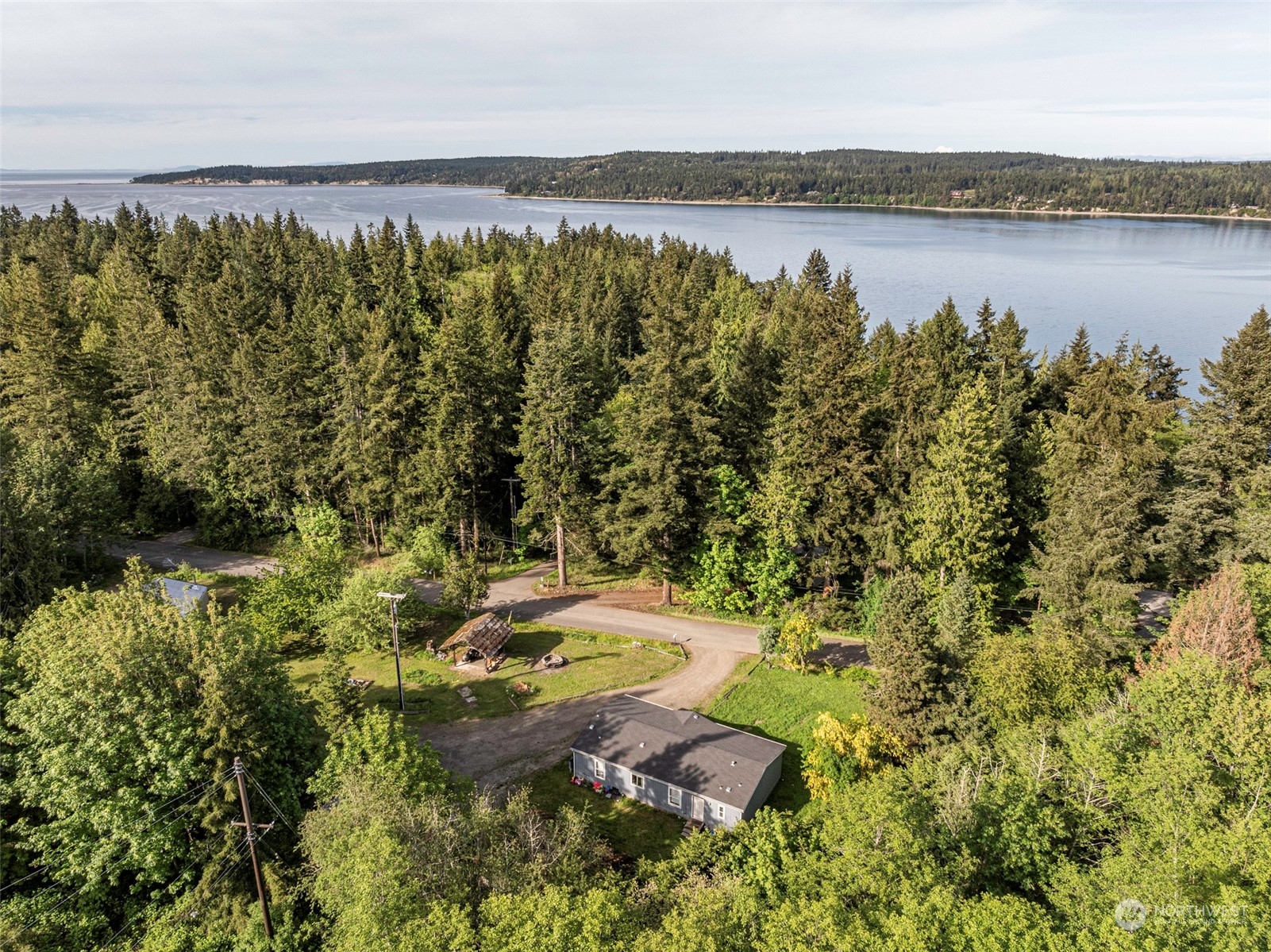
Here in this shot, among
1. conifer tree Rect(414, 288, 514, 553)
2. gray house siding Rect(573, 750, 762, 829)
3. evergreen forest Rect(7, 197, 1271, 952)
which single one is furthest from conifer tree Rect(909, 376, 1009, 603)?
conifer tree Rect(414, 288, 514, 553)

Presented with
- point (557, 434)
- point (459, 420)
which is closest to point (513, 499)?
point (459, 420)

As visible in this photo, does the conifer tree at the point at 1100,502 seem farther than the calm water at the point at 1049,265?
No

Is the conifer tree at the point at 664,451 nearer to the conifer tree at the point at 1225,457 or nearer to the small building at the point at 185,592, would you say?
the small building at the point at 185,592

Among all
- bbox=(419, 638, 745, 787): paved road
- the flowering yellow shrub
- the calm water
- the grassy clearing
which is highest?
the calm water

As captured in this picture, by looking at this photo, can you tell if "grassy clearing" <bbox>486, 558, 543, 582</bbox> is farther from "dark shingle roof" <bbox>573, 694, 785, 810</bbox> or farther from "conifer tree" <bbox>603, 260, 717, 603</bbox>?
"dark shingle roof" <bbox>573, 694, 785, 810</bbox>

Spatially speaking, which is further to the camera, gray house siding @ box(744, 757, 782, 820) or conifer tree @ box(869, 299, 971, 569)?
conifer tree @ box(869, 299, 971, 569)

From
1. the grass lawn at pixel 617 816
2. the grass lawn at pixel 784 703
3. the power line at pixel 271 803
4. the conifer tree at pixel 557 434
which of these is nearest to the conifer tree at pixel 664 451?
the conifer tree at pixel 557 434
